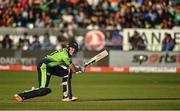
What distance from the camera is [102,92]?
17781 mm

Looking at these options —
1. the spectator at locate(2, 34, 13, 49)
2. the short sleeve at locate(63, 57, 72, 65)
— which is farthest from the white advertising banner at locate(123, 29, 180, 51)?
the short sleeve at locate(63, 57, 72, 65)

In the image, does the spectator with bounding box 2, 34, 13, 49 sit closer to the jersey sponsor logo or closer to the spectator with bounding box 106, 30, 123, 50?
the jersey sponsor logo

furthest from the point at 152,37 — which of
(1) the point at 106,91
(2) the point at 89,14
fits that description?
(1) the point at 106,91

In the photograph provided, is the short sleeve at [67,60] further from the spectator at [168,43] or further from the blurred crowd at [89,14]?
the blurred crowd at [89,14]

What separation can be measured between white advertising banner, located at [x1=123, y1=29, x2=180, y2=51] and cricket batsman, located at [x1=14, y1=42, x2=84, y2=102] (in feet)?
45.0

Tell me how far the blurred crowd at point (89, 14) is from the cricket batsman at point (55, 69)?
557 inches

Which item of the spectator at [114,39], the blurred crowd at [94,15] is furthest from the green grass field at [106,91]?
the blurred crowd at [94,15]

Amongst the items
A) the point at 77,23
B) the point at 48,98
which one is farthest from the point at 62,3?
the point at 48,98

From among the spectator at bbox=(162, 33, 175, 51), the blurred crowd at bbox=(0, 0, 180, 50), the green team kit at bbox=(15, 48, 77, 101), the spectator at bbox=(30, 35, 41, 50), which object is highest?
the blurred crowd at bbox=(0, 0, 180, 50)

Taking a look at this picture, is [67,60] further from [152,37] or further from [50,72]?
[152,37]

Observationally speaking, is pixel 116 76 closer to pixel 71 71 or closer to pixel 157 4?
pixel 157 4

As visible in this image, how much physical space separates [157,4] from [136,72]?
425 cm

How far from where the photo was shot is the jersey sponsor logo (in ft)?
91.9

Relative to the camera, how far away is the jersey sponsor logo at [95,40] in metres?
28.0
